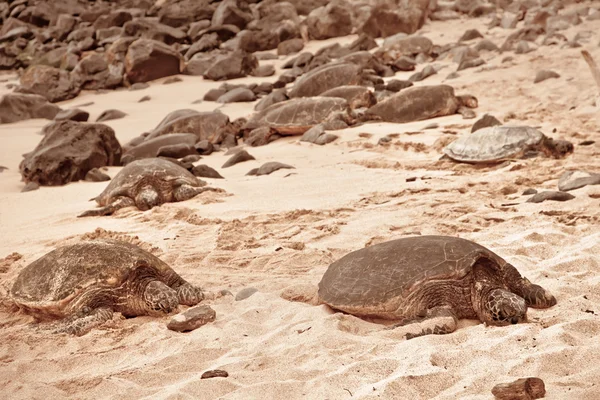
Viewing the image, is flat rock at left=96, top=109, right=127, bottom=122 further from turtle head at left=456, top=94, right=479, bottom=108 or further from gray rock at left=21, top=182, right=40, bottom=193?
turtle head at left=456, top=94, right=479, bottom=108

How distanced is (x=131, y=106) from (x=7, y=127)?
97.9 inches

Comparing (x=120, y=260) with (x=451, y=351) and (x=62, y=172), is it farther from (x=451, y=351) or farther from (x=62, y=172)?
(x=62, y=172)

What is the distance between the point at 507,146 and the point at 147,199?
145 inches

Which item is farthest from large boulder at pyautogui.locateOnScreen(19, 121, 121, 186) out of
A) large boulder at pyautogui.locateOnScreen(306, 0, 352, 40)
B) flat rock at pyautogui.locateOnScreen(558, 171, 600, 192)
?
large boulder at pyautogui.locateOnScreen(306, 0, 352, 40)

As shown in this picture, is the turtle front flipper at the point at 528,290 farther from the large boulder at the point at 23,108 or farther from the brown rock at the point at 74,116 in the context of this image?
the large boulder at the point at 23,108

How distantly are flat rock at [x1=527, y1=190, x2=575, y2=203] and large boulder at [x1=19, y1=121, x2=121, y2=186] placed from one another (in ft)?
18.3

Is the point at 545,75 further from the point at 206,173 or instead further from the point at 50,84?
the point at 50,84

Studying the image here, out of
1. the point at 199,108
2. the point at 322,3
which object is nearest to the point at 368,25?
the point at 322,3

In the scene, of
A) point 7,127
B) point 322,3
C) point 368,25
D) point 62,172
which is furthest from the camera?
point 322,3

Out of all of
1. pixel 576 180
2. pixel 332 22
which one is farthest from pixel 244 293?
pixel 332 22

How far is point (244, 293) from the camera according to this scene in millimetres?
3891

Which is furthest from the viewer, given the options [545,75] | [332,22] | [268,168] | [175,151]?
[332,22]

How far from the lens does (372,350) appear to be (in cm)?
300

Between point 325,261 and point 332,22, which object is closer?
point 325,261
